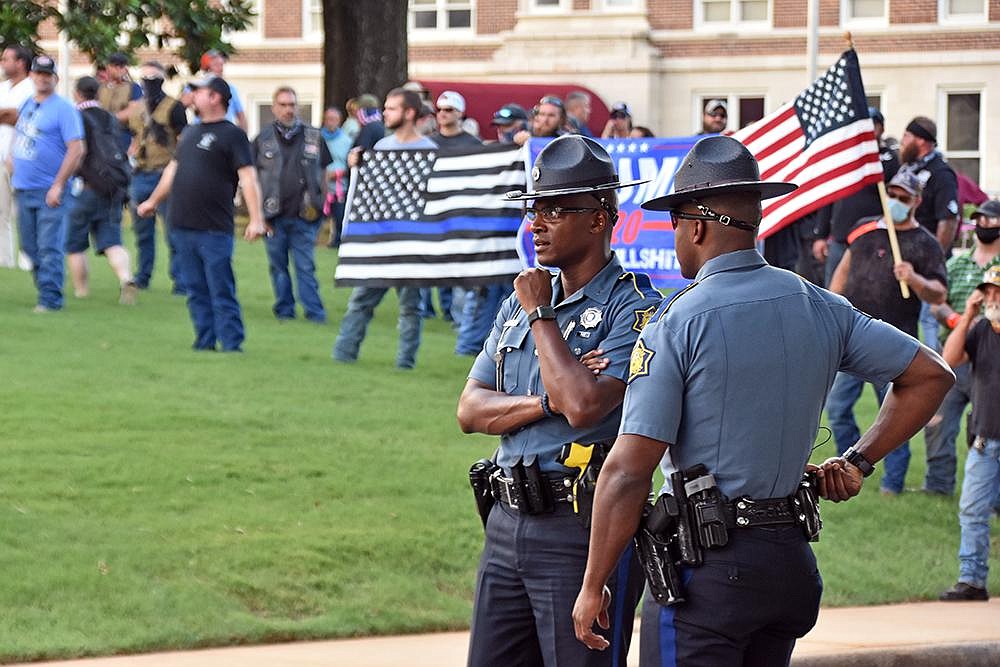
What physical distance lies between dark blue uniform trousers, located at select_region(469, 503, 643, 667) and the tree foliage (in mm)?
5239

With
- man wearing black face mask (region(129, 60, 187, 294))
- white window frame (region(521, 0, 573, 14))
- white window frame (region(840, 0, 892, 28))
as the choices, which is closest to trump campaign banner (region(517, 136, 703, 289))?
man wearing black face mask (region(129, 60, 187, 294))

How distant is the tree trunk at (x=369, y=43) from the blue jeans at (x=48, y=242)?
26.8 feet

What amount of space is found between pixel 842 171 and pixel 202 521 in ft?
16.1

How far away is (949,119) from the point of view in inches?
1459

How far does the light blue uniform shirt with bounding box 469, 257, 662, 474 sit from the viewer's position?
4945 millimetres

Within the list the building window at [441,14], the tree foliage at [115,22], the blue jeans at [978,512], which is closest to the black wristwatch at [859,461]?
the blue jeans at [978,512]

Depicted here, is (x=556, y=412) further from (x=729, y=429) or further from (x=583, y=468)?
(x=729, y=429)

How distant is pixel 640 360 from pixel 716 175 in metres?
0.53

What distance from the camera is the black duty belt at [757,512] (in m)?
4.35

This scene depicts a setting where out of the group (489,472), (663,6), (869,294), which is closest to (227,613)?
(489,472)

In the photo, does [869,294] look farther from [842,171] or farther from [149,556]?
[149,556]

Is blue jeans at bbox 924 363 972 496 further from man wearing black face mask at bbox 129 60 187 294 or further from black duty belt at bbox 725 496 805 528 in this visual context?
man wearing black face mask at bbox 129 60 187 294

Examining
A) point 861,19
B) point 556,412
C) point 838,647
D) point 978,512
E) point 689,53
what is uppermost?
point 861,19

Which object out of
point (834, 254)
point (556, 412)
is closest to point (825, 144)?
A: point (834, 254)
